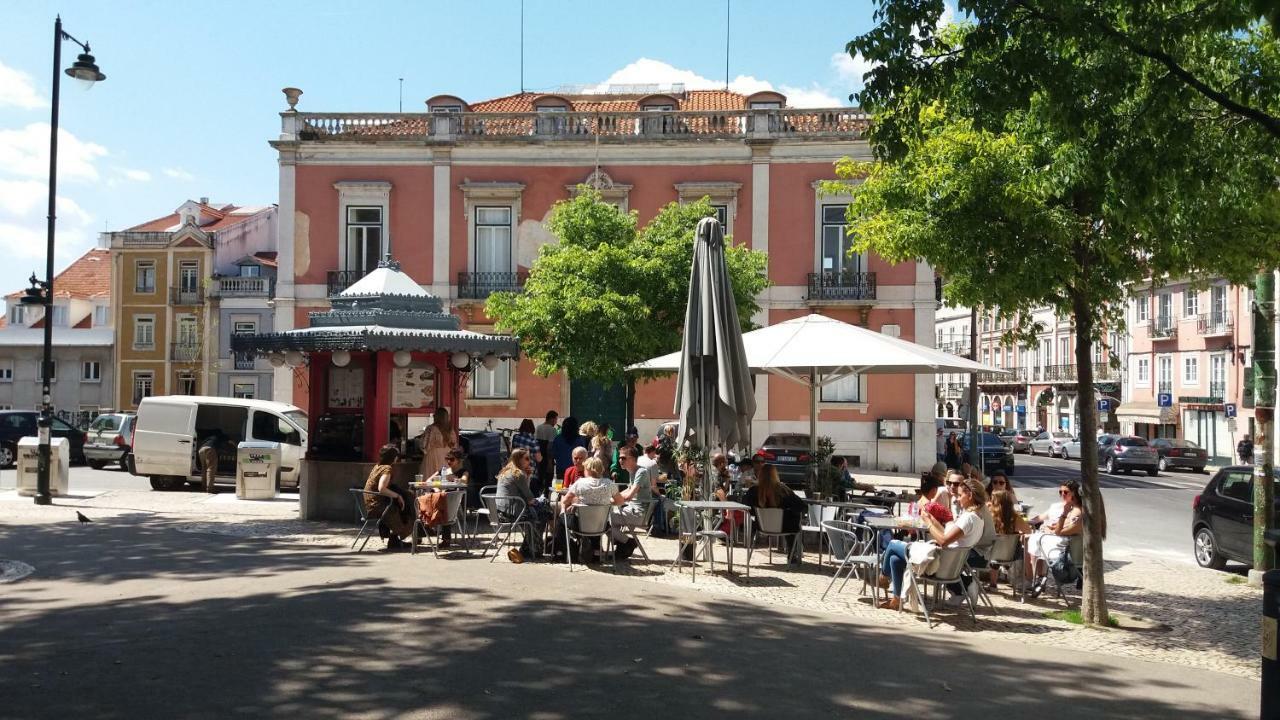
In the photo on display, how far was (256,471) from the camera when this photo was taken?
16906mm

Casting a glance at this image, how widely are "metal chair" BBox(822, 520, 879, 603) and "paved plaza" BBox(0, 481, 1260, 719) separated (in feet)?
1.03

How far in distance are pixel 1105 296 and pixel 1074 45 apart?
8.32 ft

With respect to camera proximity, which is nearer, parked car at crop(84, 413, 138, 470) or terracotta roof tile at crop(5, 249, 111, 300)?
parked car at crop(84, 413, 138, 470)

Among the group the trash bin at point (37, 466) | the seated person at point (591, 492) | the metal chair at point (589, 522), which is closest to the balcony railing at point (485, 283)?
the trash bin at point (37, 466)

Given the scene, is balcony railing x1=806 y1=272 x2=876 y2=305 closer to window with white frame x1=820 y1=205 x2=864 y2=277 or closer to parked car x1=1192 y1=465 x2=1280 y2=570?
window with white frame x1=820 y1=205 x2=864 y2=277

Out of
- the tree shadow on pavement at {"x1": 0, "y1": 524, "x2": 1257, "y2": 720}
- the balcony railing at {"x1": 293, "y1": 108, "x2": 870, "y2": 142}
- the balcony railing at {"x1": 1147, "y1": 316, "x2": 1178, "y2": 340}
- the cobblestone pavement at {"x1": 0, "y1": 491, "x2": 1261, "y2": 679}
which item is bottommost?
the cobblestone pavement at {"x1": 0, "y1": 491, "x2": 1261, "y2": 679}

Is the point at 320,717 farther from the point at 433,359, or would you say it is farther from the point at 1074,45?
the point at 433,359

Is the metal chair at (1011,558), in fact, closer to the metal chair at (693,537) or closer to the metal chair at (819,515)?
the metal chair at (819,515)

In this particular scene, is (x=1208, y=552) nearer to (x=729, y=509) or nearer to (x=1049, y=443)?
(x=729, y=509)

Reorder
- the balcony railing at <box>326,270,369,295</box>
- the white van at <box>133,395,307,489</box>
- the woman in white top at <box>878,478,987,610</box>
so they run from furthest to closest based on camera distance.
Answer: the balcony railing at <box>326,270,369,295</box>
the white van at <box>133,395,307,489</box>
the woman in white top at <box>878,478,987,610</box>

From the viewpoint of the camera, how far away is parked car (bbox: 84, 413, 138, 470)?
79.8 feet

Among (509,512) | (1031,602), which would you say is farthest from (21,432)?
(1031,602)

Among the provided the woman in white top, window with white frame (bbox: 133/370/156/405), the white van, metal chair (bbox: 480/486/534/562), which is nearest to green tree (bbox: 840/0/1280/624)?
the woman in white top

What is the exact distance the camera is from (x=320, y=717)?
17.6ft
